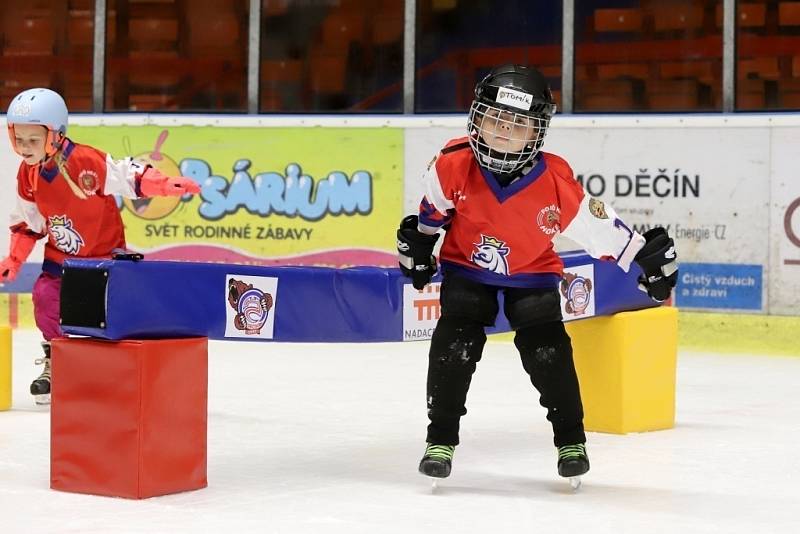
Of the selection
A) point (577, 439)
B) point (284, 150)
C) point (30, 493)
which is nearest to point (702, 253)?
point (284, 150)

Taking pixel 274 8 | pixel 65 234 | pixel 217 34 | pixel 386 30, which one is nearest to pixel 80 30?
pixel 217 34

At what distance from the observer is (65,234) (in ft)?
18.7

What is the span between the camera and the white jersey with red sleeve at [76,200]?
553cm

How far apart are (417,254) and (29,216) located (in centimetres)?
224

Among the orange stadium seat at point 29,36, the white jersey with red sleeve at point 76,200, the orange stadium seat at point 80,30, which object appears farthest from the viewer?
the orange stadium seat at point 29,36

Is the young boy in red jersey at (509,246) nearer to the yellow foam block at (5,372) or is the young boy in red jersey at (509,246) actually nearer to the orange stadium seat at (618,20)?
the yellow foam block at (5,372)

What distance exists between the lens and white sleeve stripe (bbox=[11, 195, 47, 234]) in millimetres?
5762

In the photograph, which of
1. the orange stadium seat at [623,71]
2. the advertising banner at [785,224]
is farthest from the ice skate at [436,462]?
the orange stadium seat at [623,71]

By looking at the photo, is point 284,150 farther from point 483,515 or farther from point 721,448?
point 483,515

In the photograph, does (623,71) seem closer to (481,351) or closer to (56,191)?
(56,191)

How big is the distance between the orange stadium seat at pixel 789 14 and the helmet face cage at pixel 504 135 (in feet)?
14.8

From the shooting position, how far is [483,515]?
3771 millimetres

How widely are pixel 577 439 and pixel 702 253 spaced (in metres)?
3.82

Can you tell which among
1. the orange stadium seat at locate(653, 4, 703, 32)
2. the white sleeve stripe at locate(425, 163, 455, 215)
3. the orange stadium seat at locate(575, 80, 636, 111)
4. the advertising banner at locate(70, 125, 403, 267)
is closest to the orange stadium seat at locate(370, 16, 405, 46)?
the advertising banner at locate(70, 125, 403, 267)
